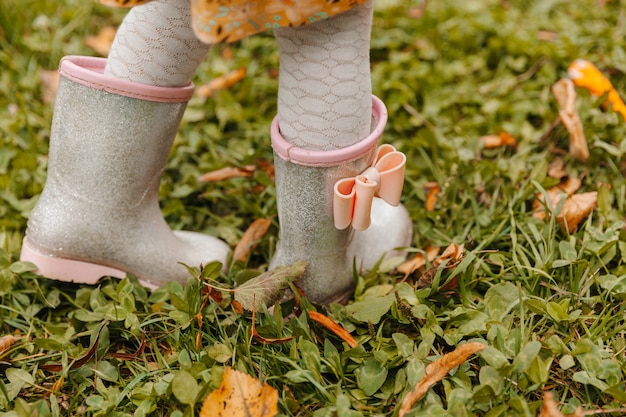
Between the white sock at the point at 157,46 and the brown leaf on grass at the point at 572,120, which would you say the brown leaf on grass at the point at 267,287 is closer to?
the white sock at the point at 157,46

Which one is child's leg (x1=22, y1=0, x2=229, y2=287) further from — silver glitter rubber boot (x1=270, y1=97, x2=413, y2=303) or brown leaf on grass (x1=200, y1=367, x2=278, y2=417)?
brown leaf on grass (x1=200, y1=367, x2=278, y2=417)

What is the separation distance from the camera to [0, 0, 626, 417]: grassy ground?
3.59 feet

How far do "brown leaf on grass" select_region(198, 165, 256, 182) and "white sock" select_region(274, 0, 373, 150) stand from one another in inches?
19.9

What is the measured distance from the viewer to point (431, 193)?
5.19ft

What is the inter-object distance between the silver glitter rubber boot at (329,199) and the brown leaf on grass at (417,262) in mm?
77

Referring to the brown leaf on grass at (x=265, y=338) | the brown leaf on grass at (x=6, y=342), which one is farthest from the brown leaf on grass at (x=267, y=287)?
the brown leaf on grass at (x=6, y=342)

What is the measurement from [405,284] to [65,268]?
0.67 meters

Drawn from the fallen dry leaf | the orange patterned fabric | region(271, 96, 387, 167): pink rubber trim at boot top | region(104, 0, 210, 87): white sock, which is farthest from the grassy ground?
the orange patterned fabric

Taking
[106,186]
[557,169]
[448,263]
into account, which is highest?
[106,186]

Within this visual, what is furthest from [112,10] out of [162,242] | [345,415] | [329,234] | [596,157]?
[345,415]

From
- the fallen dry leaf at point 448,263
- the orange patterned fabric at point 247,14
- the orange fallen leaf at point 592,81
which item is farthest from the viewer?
the orange fallen leaf at point 592,81

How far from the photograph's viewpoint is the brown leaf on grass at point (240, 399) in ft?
3.32

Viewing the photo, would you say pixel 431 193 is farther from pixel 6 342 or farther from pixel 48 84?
pixel 48 84

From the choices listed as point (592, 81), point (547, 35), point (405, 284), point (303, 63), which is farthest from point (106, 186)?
point (547, 35)
